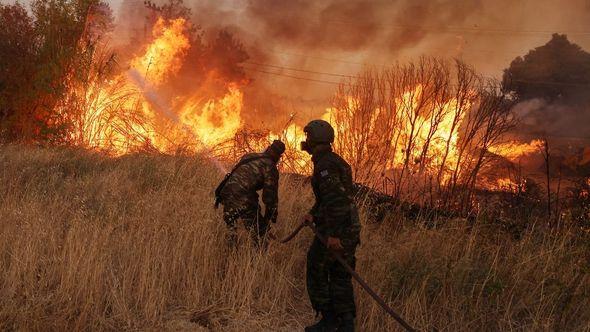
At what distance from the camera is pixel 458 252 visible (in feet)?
16.4

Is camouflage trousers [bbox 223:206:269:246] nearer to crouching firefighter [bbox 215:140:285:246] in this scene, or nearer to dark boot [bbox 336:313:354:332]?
crouching firefighter [bbox 215:140:285:246]

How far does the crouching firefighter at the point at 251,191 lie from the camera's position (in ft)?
15.3

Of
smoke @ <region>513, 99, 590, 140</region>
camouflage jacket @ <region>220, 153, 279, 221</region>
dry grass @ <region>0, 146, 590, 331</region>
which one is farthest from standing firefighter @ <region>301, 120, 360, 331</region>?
smoke @ <region>513, 99, 590, 140</region>

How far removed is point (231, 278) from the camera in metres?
→ 4.01

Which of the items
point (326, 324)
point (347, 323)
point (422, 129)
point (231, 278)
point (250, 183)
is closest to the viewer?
point (347, 323)

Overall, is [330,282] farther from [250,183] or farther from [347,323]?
[250,183]

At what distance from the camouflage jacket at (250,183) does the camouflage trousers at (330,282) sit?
46.8 inches

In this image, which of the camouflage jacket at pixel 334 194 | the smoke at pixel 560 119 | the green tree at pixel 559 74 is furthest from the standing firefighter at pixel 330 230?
the green tree at pixel 559 74

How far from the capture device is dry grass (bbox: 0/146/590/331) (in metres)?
3.51

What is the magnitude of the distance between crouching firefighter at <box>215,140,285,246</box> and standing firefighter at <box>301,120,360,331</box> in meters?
1.16

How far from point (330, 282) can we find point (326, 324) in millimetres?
343

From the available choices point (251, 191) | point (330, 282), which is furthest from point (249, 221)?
point (330, 282)

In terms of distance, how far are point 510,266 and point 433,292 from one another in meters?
1.08

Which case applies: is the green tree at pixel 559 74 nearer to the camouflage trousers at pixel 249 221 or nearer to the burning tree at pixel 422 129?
the burning tree at pixel 422 129
